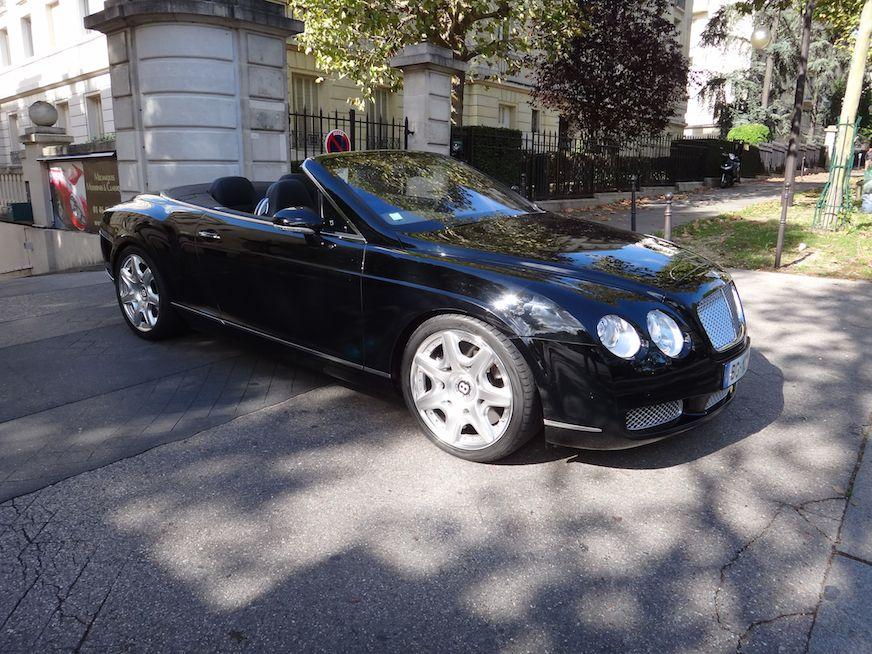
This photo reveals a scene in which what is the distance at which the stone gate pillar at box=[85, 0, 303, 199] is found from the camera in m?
9.47

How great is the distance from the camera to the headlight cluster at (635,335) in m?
2.89

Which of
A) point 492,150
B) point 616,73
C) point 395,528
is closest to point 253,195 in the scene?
point 395,528

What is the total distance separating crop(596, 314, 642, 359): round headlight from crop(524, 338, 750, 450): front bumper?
0.09 m

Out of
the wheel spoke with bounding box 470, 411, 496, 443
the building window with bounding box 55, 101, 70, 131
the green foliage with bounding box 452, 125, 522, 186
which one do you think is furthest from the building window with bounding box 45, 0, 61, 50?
the wheel spoke with bounding box 470, 411, 496, 443

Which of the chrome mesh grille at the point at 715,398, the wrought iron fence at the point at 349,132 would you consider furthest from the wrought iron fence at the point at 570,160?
the chrome mesh grille at the point at 715,398

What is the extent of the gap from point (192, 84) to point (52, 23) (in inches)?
860

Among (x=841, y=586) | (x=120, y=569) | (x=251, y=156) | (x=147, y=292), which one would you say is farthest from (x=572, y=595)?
(x=251, y=156)

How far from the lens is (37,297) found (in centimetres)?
721

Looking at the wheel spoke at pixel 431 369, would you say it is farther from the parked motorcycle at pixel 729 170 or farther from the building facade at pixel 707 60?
the building facade at pixel 707 60

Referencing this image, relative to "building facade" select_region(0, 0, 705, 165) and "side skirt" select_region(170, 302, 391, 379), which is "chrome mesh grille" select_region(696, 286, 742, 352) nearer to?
"side skirt" select_region(170, 302, 391, 379)

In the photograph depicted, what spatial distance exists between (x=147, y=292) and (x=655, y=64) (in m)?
17.5

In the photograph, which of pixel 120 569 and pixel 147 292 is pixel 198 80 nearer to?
pixel 147 292

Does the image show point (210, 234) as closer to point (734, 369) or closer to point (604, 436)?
point (604, 436)

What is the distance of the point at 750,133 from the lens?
3397 centimetres
